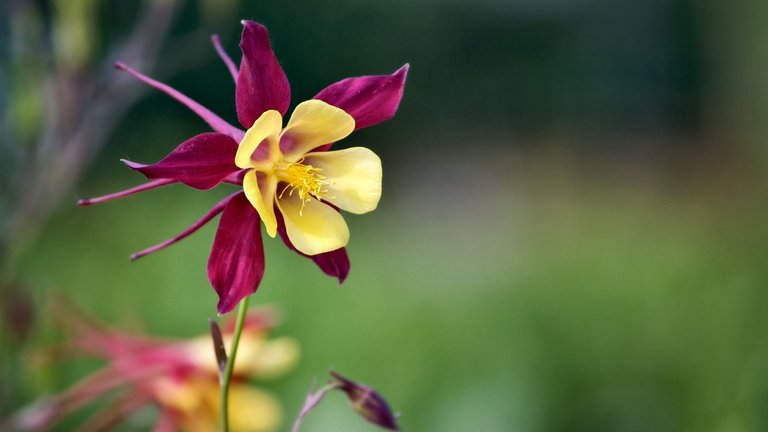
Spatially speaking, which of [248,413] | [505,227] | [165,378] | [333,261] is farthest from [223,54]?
[505,227]

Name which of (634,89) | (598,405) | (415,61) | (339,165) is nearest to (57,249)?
(598,405)

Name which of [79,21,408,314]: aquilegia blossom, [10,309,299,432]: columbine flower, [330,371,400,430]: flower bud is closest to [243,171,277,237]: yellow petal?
[79,21,408,314]: aquilegia blossom

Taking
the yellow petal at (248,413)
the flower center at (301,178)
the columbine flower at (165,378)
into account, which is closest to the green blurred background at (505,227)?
the columbine flower at (165,378)

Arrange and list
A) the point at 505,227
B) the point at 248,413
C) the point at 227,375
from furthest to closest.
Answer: the point at 505,227 → the point at 248,413 → the point at 227,375

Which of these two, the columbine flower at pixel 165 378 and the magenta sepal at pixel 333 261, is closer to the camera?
the magenta sepal at pixel 333 261

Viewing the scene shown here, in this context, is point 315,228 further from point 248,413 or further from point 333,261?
point 248,413

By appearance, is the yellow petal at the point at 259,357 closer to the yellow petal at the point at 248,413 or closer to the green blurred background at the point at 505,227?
the yellow petal at the point at 248,413
